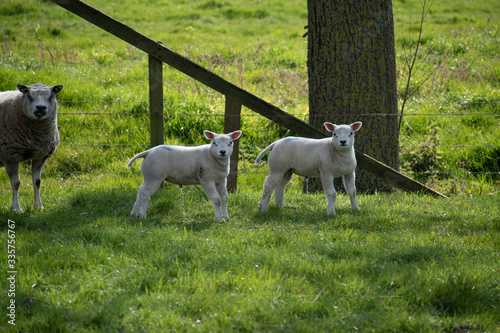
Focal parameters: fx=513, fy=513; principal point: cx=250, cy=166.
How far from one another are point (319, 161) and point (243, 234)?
4.58 feet

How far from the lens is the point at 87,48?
13141 mm

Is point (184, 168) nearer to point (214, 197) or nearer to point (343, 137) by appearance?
point (214, 197)

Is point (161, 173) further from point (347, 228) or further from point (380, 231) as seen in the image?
point (380, 231)

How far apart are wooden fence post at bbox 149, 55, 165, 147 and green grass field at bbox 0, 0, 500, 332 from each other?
0.77 m

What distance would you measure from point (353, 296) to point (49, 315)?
204 cm

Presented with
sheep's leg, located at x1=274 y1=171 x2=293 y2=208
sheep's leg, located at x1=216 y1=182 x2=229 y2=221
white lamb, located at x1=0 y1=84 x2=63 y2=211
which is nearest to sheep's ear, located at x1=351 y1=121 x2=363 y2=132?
sheep's leg, located at x1=274 y1=171 x2=293 y2=208

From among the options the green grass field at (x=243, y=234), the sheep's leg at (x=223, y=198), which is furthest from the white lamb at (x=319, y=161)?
the sheep's leg at (x=223, y=198)

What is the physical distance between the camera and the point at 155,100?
20.9 feet

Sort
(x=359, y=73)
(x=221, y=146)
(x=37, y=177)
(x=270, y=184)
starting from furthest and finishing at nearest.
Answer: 1. (x=359, y=73)
2. (x=37, y=177)
3. (x=270, y=184)
4. (x=221, y=146)

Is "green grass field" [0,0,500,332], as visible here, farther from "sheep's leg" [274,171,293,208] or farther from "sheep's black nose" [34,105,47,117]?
"sheep's black nose" [34,105,47,117]

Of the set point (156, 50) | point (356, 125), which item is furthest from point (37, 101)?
point (356, 125)

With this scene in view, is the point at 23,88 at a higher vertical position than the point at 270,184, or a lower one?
higher

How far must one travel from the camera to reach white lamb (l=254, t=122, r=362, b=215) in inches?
221

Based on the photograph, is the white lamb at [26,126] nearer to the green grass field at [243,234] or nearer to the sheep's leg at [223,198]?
the green grass field at [243,234]
